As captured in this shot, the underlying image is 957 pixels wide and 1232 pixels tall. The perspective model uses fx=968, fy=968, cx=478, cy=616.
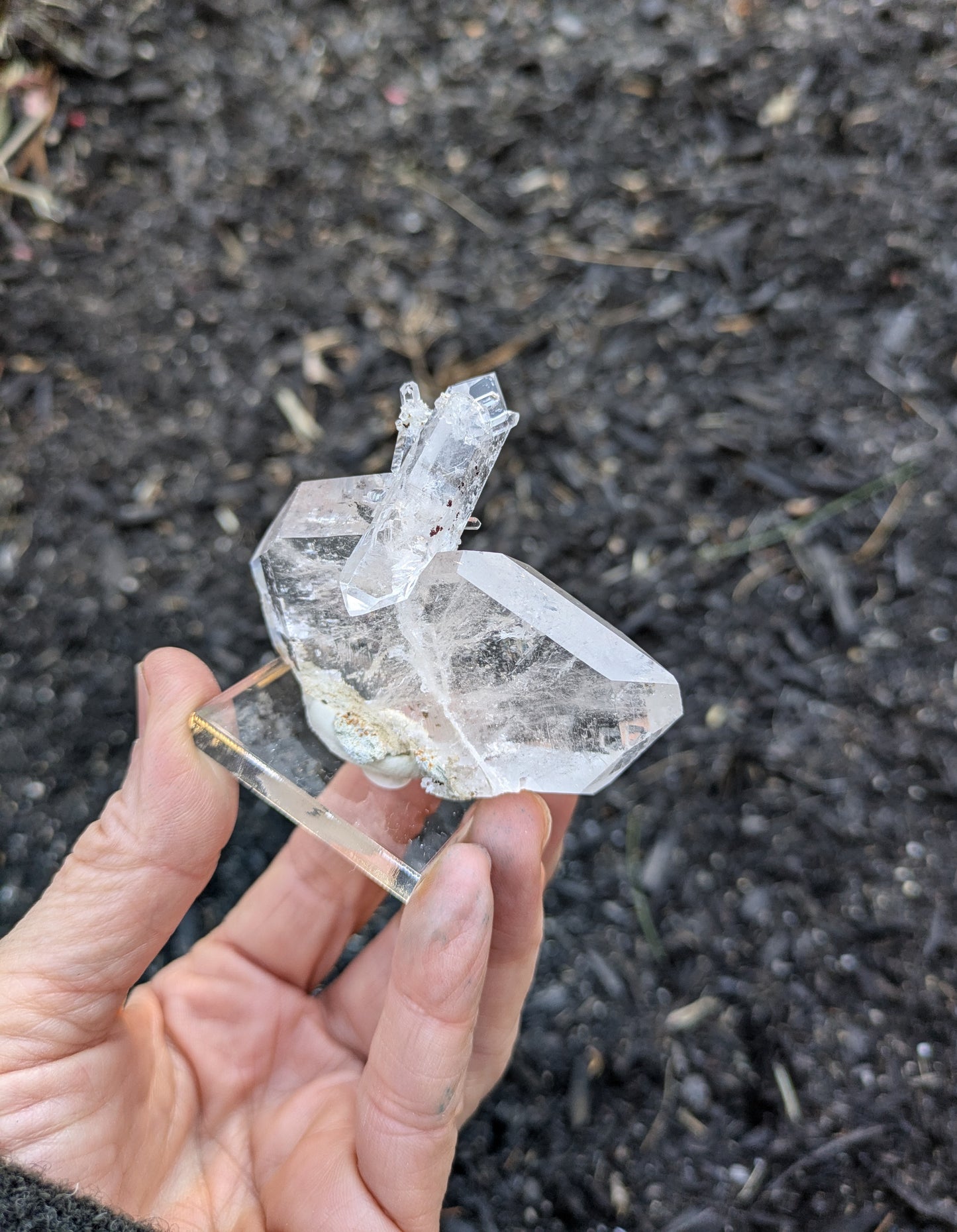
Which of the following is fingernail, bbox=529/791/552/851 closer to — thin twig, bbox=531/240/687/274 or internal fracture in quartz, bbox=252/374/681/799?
internal fracture in quartz, bbox=252/374/681/799

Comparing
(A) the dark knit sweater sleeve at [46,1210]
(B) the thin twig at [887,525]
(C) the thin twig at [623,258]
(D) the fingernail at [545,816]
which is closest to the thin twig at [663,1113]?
(D) the fingernail at [545,816]

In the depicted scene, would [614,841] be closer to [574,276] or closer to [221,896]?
[221,896]

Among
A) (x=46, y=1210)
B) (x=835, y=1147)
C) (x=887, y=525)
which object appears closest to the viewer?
(x=46, y=1210)

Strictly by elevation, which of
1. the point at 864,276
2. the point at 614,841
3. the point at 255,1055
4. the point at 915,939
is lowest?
the point at 915,939

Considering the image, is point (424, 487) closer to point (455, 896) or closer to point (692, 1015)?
point (455, 896)

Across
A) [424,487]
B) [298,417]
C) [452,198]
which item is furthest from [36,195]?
[424,487]

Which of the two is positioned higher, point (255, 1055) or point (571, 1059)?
point (255, 1055)

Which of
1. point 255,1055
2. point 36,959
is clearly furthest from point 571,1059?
point 36,959
